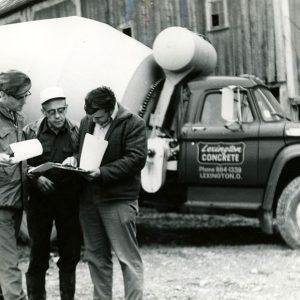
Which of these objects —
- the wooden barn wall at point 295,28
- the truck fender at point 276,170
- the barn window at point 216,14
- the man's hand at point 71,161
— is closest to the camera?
the man's hand at point 71,161

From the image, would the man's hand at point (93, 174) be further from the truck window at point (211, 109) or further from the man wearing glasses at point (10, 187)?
the truck window at point (211, 109)

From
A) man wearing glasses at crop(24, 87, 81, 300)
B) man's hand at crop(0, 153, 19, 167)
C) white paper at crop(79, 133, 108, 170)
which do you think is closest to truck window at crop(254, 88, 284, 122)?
man wearing glasses at crop(24, 87, 81, 300)

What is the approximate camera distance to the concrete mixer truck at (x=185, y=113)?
8.08 m

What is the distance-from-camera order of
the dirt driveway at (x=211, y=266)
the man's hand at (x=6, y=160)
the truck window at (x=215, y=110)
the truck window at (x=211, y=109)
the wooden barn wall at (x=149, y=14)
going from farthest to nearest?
1. the wooden barn wall at (x=149, y=14)
2. the truck window at (x=211, y=109)
3. the truck window at (x=215, y=110)
4. the dirt driveway at (x=211, y=266)
5. the man's hand at (x=6, y=160)

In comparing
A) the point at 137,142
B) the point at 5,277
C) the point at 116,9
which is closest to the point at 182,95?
the point at 137,142

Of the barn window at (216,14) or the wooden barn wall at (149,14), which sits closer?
the barn window at (216,14)

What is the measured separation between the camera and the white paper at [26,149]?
A: 4.77 m

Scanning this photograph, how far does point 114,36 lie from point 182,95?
46.5 inches

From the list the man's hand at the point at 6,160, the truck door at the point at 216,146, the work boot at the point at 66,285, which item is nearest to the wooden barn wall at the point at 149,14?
the truck door at the point at 216,146

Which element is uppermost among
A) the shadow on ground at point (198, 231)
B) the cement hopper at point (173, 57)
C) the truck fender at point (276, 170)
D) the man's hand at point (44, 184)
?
the cement hopper at point (173, 57)

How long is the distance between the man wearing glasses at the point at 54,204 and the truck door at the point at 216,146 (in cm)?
319

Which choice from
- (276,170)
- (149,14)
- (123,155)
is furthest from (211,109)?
(149,14)

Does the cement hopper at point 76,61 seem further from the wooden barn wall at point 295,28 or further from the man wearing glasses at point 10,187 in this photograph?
the wooden barn wall at point 295,28

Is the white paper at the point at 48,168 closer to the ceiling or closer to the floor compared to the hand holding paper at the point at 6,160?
closer to the floor
